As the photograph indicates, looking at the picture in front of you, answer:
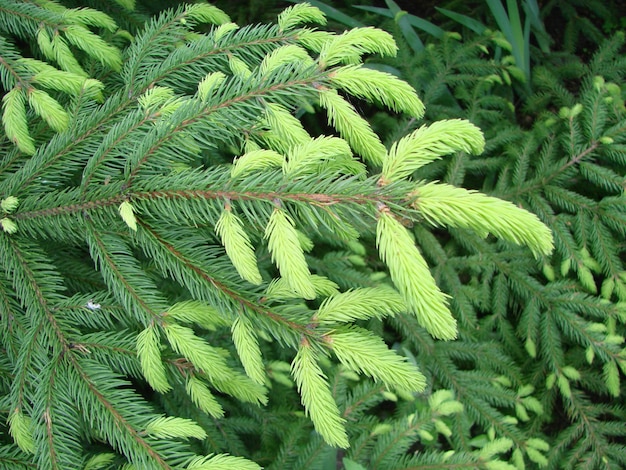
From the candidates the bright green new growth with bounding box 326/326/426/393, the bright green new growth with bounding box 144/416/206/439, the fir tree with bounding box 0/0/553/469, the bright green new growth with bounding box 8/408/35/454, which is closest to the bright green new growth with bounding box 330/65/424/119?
the fir tree with bounding box 0/0/553/469

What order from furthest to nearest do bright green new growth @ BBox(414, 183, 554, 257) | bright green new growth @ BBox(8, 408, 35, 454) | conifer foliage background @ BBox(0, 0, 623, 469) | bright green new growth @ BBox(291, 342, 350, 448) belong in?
bright green new growth @ BBox(8, 408, 35, 454) < bright green new growth @ BBox(291, 342, 350, 448) < conifer foliage background @ BBox(0, 0, 623, 469) < bright green new growth @ BBox(414, 183, 554, 257)

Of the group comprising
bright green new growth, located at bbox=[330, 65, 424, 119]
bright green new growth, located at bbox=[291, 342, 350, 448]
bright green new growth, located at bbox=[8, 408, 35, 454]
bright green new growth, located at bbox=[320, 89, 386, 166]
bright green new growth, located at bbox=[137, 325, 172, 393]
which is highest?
bright green new growth, located at bbox=[330, 65, 424, 119]

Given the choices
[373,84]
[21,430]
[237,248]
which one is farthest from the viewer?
[21,430]

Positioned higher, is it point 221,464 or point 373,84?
point 373,84

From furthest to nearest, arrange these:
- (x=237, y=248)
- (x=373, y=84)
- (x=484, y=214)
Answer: (x=373, y=84) → (x=237, y=248) → (x=484, y=214)

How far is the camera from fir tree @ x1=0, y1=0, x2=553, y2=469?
92cm

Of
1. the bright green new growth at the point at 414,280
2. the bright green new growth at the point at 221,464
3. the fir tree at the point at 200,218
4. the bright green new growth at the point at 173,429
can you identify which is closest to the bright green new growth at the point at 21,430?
the fir tree at the point at 200,218

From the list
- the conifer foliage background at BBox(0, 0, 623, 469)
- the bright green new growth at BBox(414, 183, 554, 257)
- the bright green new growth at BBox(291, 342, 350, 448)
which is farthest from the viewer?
the bright green new growth at BBox(291, 342, 350, 448)

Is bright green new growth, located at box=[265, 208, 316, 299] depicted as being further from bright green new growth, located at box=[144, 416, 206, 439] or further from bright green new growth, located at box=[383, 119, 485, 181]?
bright green new growth, located at box=[144, 416, 206, 439]

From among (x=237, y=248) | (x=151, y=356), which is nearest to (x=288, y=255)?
Result: (x=237, y=248)

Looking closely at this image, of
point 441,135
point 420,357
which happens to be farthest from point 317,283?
point 420,357

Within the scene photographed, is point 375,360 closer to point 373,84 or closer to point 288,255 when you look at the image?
point 288,255

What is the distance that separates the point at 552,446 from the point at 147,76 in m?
2.24

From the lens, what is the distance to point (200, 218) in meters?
1.07
